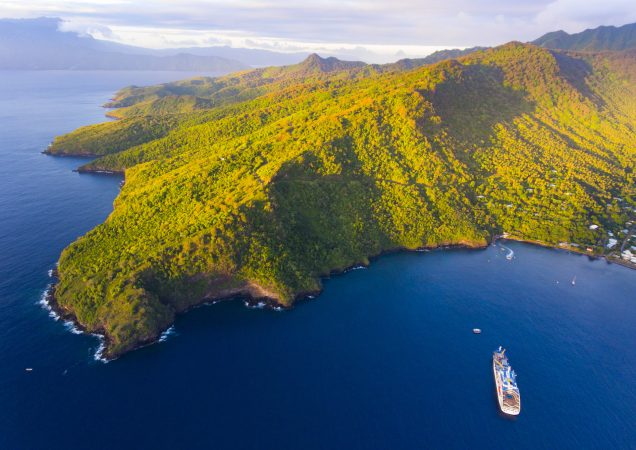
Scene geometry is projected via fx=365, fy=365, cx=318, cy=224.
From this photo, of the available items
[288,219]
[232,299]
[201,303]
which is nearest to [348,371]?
[232,299]

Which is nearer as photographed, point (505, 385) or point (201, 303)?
point (505, 385)

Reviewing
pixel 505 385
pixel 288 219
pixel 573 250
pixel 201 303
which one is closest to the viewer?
pixel 505 385

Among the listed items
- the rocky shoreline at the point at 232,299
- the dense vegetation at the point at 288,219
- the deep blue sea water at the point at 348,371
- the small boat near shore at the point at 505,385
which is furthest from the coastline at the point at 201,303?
the small boat near shore at the point at 505,385

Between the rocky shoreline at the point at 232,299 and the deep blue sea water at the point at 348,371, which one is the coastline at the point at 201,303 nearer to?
the rocky shoreline at the point at 232,299

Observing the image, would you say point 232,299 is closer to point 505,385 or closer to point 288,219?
point 288,219

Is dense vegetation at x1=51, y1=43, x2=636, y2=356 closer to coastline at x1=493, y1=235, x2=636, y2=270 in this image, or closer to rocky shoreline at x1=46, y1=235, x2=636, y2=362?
Result: rocky shoreline at x1=46, y1=235, x2=636, y2=362

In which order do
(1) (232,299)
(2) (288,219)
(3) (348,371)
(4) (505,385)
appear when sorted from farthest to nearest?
(2) (288,219) → (1) (232,299) → (3) (348,371) → (4) (505,385)

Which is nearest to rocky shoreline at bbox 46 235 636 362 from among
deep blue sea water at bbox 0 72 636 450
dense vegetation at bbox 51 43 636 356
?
dense vegetation at bbox 51 43 636 356
